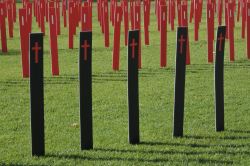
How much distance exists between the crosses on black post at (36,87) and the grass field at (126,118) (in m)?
0.32

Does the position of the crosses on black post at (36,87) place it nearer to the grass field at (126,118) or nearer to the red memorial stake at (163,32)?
the grass field at (126,118)

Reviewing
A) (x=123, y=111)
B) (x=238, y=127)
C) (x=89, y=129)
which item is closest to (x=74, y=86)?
(x=123, y=111)

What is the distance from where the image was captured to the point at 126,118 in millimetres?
9430

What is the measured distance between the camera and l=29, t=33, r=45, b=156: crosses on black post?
22.1 feet

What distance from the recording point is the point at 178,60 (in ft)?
25.7

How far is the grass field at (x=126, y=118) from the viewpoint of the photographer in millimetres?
7164

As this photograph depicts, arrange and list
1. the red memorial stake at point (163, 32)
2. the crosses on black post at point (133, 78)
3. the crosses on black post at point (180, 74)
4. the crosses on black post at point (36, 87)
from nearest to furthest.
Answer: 1. the crosses on black post at point (36, 87)
2. the crosses on black post at point (133, 78)
3. the crosses on black post at point (180, 74)
4. the red memorial stake at point (163, 32)

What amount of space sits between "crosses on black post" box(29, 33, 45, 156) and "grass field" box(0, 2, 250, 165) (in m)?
0.32

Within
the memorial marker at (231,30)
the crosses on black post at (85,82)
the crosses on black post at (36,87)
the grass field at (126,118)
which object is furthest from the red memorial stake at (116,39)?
the crosses on black post at (36,87)

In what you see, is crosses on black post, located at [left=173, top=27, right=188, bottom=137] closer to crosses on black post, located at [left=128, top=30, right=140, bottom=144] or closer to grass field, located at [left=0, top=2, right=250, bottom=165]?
grass field, located at [left=0, top=2, right=250, bottom=165]

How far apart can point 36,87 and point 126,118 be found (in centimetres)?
278

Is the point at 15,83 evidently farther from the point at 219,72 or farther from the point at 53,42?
the point at 219,72

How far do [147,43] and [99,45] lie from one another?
1.69 m

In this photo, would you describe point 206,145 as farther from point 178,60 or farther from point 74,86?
point 74,86
